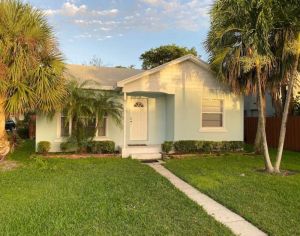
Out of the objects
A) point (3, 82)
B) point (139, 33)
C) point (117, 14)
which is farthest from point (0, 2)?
point (139, 33)

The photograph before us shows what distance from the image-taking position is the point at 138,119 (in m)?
15.3

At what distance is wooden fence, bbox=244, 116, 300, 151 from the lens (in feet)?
53.0

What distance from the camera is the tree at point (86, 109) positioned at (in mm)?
12680

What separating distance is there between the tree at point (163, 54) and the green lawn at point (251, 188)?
25364mm

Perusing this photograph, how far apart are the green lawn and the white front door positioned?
3.36 meters

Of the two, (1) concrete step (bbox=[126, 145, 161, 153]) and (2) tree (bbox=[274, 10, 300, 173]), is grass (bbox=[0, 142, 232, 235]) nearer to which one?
(1) concrete step (bbox=[126, 145, 161, 153])

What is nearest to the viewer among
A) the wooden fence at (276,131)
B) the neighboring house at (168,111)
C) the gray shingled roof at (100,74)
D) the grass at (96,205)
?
the grass at (96,205)

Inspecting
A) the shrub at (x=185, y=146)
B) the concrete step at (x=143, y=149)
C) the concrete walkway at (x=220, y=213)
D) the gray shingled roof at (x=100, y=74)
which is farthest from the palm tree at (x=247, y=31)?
the gray shingled roof at (x=100, y=74)

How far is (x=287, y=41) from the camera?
937 centimetres

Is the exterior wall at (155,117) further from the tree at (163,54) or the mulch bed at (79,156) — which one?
the tree at (163,54)

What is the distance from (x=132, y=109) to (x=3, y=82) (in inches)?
251

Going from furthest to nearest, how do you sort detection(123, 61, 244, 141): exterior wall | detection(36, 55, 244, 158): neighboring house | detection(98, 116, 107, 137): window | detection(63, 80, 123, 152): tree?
detection(98, 116, 107, 137): window, detection(123, 61, 244, 141): exterior wall, detection(36, 55, 244, 158): neighboring house, detection(63, 80, 123, 152): tree

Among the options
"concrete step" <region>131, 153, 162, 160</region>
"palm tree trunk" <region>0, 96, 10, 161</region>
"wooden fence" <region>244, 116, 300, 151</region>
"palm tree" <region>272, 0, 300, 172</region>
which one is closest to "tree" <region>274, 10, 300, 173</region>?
"palm tree" <region>272, 0, 300, 172</region>

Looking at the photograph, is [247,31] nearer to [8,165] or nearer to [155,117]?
[155,117]
